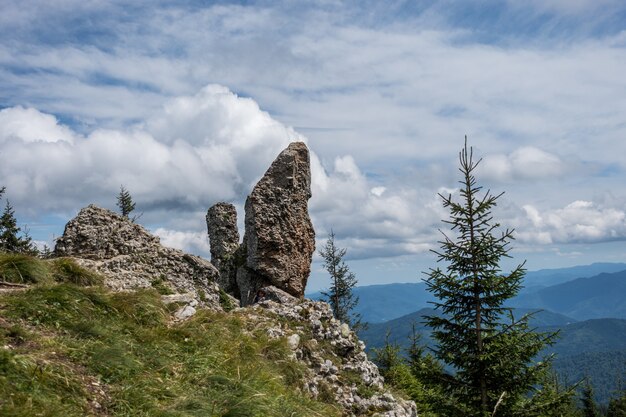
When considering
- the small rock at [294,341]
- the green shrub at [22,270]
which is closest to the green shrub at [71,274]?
the green shrub at [22,270]

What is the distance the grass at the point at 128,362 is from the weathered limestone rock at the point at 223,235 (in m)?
12.7

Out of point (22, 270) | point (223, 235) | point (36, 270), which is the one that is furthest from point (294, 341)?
point (223, 235)

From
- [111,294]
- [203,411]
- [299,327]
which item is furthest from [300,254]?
[203,411]

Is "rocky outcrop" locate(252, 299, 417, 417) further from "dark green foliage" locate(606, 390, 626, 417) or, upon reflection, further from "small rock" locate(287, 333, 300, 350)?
"dark green foliage" locate(606, 390, 626, 417)

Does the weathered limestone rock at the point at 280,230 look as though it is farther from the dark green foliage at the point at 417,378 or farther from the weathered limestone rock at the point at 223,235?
the dark green foliage at the point at 417,378

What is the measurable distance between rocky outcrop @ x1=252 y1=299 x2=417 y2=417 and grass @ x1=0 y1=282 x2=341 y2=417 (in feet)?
4.46

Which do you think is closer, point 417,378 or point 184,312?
point 184,312

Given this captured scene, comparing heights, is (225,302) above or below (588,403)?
above

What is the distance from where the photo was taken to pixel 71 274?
11.6m

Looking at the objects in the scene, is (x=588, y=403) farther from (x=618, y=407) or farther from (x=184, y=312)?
(x=184, y=312)

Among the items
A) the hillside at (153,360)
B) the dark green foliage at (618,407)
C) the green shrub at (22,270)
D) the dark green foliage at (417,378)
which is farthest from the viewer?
the dark green foliage at (618,407)

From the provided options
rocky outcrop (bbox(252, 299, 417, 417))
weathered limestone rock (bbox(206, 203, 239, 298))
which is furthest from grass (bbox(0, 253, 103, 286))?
weathered limestone rock (bbox(206, 203, 239, 298))

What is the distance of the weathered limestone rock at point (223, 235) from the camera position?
24.5 meters

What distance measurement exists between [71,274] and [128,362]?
5.02 metres
